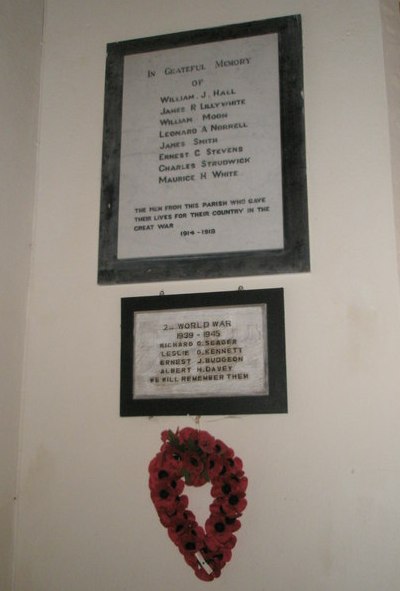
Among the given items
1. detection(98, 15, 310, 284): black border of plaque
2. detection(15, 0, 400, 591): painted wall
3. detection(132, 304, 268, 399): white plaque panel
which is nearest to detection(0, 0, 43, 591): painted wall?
detection(15, 0, 400, 591): painted wall

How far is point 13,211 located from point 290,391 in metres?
0.87

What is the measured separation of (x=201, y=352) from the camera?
1.43m

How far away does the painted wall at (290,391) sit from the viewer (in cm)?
129

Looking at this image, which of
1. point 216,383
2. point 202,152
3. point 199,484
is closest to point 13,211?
point 202,152

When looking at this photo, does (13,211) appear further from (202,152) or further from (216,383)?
(216,383)

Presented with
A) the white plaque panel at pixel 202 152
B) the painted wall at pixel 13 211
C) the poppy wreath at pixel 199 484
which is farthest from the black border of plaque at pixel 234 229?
the poppy wreath at pixel 199 484

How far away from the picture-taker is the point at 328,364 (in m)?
1.36

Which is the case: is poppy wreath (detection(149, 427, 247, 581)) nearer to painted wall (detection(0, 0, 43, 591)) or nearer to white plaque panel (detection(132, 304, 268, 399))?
white plaque panel (detection(132, 304, 268, 399))

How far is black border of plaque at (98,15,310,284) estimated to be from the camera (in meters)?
1.45

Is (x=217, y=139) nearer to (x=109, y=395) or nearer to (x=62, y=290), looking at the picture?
(x=62, y=290)

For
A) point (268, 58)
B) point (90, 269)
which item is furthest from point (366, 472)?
point (268, 58)

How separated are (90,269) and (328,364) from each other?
69 cm

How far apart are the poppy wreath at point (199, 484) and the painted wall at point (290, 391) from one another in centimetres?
4

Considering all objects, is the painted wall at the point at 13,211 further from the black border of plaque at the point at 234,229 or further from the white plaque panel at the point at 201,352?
the white plaque panel at the point at 201,352
